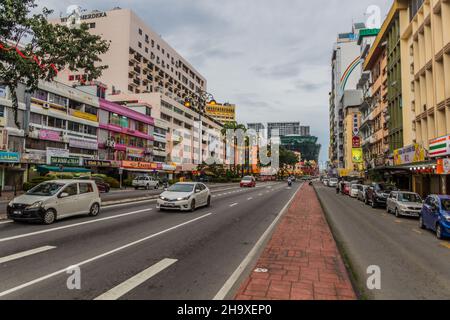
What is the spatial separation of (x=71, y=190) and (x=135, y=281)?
8.26 metres

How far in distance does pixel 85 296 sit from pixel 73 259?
2379mm

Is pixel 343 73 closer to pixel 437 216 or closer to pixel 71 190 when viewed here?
pixel 437 216

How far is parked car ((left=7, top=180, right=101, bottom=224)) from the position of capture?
1084 centimetres

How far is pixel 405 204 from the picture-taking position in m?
16.4

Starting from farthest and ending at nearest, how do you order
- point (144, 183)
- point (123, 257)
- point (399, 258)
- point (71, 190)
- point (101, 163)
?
point (101, 163), point (144, 183), point (71, 190), point (399, 258), point (123, 257)

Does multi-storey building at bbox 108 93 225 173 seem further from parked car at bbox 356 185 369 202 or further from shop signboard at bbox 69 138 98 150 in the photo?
parked car at bbox 356 185 369 202

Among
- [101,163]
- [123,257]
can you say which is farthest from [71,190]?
[101,163]

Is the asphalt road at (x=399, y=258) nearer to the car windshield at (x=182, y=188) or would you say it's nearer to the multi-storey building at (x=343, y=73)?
the car windshield at (x=182, y=188)

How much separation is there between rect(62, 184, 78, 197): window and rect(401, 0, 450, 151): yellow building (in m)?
24.2

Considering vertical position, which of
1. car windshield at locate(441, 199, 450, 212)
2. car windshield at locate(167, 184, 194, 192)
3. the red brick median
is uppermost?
car windshield at locate(167, 184, 194, 192)

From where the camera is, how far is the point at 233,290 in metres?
5.20

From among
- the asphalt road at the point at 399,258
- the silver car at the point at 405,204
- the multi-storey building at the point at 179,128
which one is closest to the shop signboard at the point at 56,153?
the multi-storey building at the point at 179,128

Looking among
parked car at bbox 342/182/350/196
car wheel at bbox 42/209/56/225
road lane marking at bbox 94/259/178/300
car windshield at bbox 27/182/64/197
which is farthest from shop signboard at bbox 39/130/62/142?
parked car at bbox 342/182/350/196

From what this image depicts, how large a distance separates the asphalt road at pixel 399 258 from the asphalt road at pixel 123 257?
2.77 m
